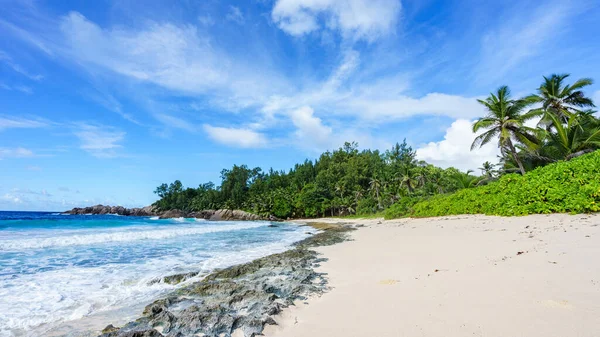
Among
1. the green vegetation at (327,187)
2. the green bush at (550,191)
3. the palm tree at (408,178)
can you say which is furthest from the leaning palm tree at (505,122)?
the palm tree at (408,178)

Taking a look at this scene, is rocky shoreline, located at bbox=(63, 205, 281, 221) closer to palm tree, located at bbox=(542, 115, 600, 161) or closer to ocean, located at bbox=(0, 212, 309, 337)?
palm tree, located at bbox=(542, 115, 600, 161)

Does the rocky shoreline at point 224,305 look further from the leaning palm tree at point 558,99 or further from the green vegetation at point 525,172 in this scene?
the leaning palm tree at point 558,99

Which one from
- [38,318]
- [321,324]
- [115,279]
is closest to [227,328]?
[321,324]

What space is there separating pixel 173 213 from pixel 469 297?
93.9 metres

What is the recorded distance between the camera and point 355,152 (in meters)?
78.9

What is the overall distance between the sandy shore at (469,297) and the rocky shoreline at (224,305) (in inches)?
11.9

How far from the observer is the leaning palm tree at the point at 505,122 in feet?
64.8

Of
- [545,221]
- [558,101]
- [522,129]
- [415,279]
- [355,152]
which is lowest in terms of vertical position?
[415,279]

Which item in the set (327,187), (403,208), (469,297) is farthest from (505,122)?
(327,187)

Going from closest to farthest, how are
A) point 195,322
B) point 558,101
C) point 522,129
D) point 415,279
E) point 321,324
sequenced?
point 321,324 < point 195,322 < point 415,279 < point 522,129 < point 558,101

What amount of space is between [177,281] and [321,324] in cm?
439

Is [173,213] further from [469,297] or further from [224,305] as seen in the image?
[469,297]

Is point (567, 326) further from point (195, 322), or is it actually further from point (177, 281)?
point (177, 281)

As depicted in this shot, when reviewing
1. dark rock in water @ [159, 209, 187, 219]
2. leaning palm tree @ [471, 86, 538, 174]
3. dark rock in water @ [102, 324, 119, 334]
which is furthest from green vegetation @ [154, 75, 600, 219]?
dark rock in water @ [159, 209, 187, 219]
